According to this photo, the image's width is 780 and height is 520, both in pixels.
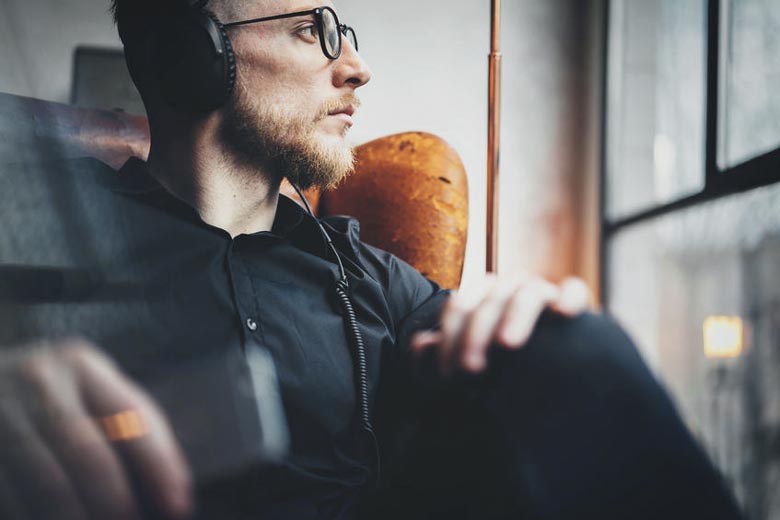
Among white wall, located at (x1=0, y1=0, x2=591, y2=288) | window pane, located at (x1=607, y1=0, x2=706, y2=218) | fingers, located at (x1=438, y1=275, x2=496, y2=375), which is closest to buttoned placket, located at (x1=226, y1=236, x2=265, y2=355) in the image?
fingers, located at (x1=438, y1=275, x2=496, y2=375)

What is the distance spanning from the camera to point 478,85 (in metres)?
1.81

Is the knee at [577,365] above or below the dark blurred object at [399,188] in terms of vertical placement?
below

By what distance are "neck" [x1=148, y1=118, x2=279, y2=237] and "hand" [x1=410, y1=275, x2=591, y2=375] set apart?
0.57 meters

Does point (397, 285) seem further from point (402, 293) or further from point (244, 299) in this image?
point (244, 299)

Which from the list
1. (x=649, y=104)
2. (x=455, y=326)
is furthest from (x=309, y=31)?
(x=649, y=104)

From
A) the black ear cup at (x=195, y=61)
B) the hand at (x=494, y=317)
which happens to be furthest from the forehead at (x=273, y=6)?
the hand at (x=494, y=317)

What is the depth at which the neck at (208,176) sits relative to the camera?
0.90m

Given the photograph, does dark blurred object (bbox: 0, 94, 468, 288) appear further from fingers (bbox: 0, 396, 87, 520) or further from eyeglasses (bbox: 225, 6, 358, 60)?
fingers (bbox: 0, 396, 87, 520)

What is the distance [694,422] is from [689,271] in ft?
1.68

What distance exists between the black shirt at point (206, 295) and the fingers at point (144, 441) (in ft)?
0.06

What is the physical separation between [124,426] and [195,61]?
2.12ft

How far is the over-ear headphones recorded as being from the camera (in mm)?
795

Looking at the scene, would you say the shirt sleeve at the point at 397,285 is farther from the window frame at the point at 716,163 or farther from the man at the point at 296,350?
the window frame at the point at 716,163

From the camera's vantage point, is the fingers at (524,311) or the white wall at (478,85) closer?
the fingers at (524,311)
